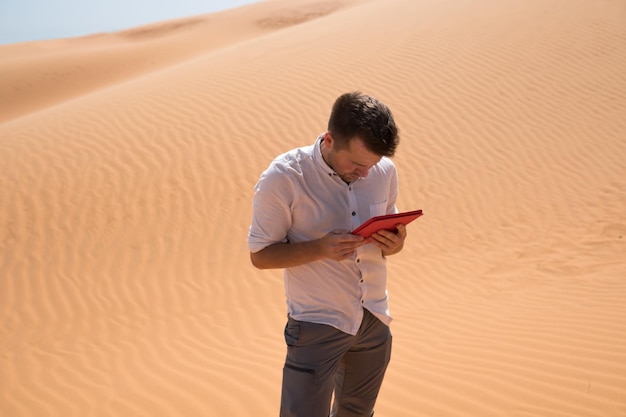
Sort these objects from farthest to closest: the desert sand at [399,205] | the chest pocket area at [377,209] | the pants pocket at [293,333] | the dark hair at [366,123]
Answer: the desert sand at [399,205], the chest pocket area at [377,209], the pants pocket at [293,333], the dark hair at [366,123]

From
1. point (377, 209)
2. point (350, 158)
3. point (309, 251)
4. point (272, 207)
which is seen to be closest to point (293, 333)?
point (309, 251)

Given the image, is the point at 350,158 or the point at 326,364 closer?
the point at 350,158

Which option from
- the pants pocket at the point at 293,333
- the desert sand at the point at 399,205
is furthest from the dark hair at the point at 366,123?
the desert sand at the point at 399,205

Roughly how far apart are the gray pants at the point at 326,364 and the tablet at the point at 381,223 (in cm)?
40

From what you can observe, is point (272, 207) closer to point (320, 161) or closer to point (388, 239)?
point (320, 161)

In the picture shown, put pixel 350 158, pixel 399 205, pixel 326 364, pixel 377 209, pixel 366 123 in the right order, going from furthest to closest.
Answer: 1. pixel 399 205
2. pixel 377 209
3. pixel 326 364
4. pixel 350 158
5. pixel 366 123

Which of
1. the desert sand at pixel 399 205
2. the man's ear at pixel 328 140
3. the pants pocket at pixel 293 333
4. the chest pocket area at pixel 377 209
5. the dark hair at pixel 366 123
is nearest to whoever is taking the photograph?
the dark hair at pixel 366 123

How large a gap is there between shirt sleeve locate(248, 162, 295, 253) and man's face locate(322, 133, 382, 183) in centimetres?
19

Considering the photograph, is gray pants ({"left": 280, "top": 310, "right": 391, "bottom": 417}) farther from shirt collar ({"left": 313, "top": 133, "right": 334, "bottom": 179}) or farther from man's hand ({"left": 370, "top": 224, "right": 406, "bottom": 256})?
shirt collar ({"left": 313, "top": 133, "right": 334, "bottom": 179})

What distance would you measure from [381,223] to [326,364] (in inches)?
23.2

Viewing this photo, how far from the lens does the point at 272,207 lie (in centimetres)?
214

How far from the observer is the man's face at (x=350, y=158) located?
6.64 feet

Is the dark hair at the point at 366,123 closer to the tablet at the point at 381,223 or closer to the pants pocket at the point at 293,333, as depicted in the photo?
the tablet at the point at 381,223

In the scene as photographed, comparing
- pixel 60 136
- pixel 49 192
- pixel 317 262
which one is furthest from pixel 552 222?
pixel 60 136
